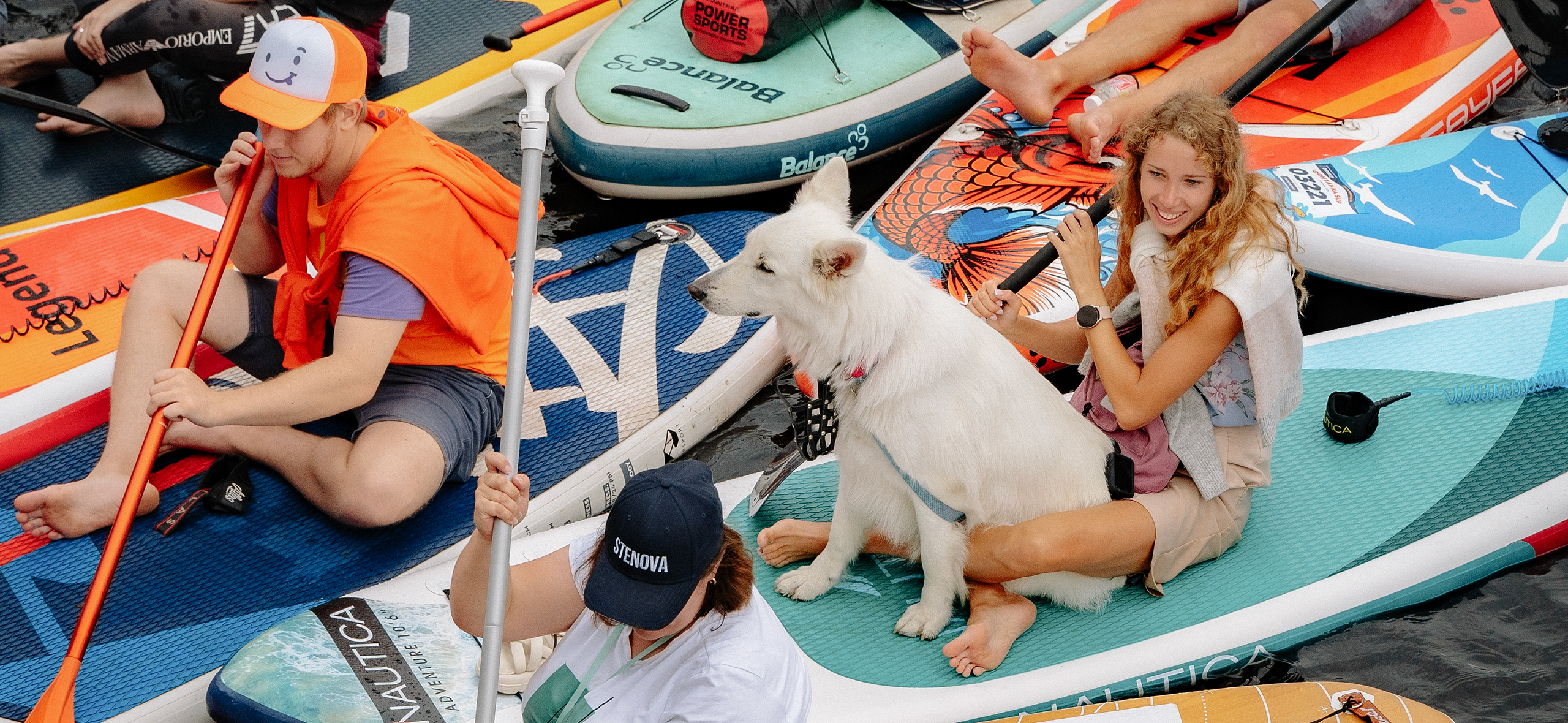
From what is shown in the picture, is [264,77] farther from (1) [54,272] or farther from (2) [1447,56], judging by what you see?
(2) [1447,56]

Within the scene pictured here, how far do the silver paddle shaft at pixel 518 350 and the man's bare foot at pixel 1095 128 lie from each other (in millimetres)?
2181

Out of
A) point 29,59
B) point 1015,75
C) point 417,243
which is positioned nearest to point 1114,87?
point 1015,75

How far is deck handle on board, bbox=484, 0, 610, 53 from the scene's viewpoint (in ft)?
13.4

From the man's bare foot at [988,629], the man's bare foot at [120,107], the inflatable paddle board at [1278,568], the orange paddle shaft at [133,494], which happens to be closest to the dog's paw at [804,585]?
the inflatable paddle board at [1278,568]

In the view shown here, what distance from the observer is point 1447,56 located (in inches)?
167

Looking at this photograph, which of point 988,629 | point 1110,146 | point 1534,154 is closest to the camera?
point 988,629

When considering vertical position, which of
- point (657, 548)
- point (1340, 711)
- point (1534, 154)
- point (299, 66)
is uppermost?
point (299, 66)

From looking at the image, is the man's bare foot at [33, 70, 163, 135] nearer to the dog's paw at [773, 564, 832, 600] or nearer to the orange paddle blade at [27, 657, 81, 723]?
the orange paddle blade at [27, 657, 81, 723]

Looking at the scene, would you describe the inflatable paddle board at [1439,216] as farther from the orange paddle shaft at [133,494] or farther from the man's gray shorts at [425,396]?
the orange paddle shaft at [133,494]

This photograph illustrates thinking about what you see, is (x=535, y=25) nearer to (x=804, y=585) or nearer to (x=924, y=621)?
(x=804, y=585)

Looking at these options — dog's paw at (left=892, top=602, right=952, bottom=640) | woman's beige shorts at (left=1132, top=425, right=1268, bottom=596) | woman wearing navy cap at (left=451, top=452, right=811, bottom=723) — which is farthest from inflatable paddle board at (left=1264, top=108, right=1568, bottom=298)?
woman wearing navy cap at (left=451, top=452, right=811, bottom=723)

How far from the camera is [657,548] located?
1.60 metres

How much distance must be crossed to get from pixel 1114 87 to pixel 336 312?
2.83 m

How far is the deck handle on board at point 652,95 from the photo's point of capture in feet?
14.0
